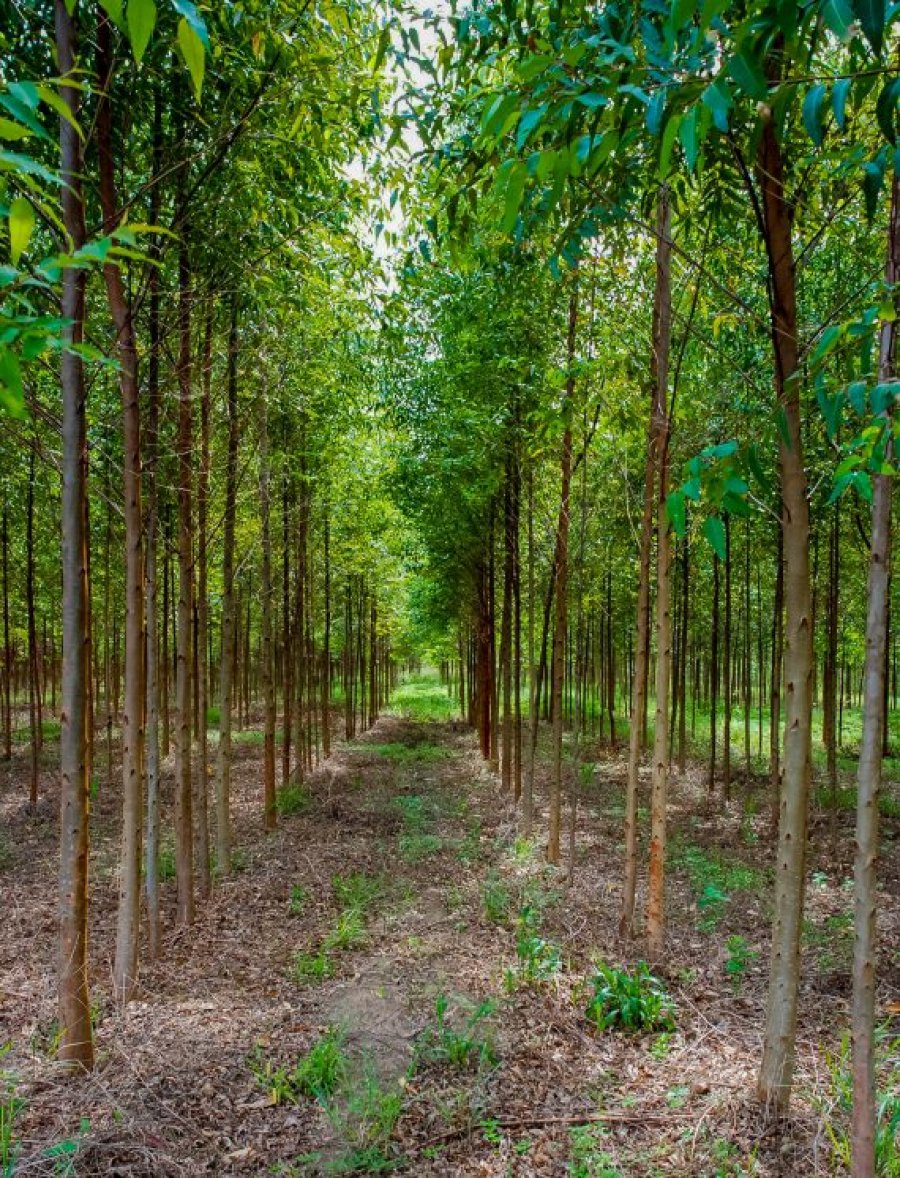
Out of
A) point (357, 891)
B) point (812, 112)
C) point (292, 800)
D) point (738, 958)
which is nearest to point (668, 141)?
point (812, 112)

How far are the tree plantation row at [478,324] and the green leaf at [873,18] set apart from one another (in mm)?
17

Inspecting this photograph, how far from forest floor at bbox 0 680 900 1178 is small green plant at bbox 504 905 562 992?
22 millimetres

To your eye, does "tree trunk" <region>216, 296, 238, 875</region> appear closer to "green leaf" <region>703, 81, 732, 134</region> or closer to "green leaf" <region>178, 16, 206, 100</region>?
"green leaf" <region>178, 16, 206, 100</region>

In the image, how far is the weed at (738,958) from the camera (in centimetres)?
509

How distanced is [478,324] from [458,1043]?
648 cm

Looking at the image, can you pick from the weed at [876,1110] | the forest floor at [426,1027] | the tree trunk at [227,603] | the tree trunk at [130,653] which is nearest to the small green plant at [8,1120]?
the forest floor at [426,1027]

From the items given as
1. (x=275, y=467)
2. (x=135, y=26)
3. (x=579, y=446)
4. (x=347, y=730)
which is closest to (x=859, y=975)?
(x=135, y=26)

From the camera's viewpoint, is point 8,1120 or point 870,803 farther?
point 8,1120

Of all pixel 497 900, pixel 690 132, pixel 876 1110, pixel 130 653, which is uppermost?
pixel 690 132

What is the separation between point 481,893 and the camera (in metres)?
7.06

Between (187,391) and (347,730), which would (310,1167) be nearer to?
(187,391)

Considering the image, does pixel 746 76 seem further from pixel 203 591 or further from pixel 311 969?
pixel 203 591

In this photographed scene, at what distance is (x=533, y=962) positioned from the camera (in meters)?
4.81

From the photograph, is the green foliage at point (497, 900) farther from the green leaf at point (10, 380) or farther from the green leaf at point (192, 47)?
the green leaf at point (192, 47)
